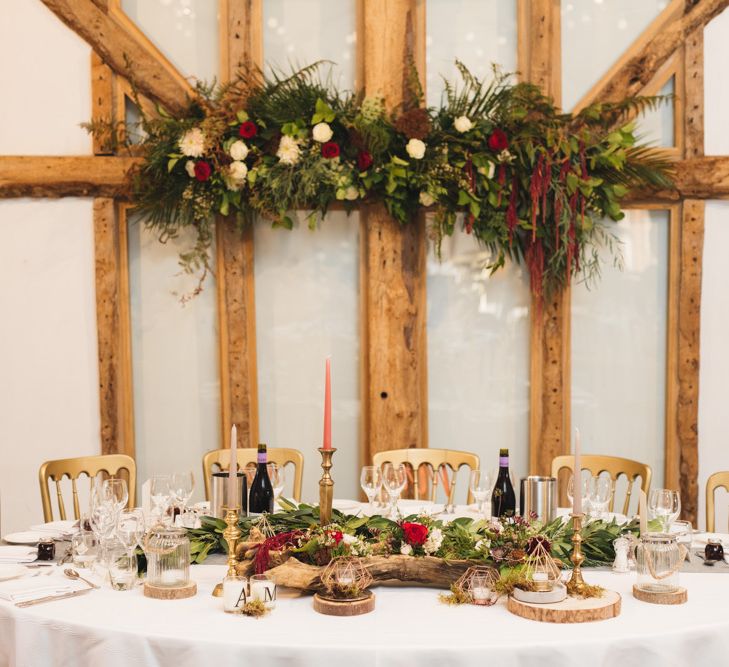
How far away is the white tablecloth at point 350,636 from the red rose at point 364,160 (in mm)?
2622

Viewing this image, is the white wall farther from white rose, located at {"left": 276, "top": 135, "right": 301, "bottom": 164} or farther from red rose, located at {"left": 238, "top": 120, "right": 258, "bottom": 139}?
white rose, located at {"left": 276, "top": 135, "right": 301, "bottom": 164}

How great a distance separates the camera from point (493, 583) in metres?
2.17

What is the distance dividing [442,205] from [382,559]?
2.56 m

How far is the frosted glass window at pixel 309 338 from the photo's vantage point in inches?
188

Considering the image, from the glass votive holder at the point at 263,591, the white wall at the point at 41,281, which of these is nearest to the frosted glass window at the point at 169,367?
the white wall at the point at 41,281

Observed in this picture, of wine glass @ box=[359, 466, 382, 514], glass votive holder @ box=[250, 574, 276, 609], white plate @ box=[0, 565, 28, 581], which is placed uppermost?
wine glass @ box=[359, 466, 382, 514]

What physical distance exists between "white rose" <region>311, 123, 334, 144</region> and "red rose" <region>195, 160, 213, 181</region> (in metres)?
0.55

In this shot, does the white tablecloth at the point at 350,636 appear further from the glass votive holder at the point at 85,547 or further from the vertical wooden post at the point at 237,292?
the vertical wooden post at the point at 237,292

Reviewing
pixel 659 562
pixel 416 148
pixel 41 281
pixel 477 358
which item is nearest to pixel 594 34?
pixel 416 148

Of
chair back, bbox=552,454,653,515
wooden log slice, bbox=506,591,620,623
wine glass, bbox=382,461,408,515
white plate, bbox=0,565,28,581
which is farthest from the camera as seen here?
chair back, bbox=552,454,653,515

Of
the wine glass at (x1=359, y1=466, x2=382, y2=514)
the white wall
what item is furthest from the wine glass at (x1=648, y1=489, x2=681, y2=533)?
the white wall

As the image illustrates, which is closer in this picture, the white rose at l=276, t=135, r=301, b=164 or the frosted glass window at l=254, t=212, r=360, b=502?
the white rose at l=276, t=135, r=301, b=164

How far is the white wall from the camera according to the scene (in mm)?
4707

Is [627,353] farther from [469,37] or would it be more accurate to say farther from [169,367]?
[169,367]
